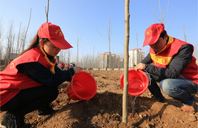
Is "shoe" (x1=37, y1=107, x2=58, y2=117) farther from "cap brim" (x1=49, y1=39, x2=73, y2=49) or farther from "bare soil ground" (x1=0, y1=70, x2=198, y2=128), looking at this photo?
"cap brim" (x1=49, y1=39, x2=73, y2=49)

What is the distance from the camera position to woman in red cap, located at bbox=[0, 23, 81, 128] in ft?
4.06

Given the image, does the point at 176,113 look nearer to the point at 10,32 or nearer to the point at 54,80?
the point at 54,80

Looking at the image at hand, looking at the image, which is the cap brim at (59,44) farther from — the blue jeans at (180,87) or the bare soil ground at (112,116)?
the blue jeans at (180,87)

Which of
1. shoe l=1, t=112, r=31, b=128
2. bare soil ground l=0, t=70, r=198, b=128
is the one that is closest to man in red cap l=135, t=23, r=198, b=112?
bare soil ground l=0, t=70, r=198, b=128

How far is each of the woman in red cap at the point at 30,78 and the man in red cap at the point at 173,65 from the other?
1162mm

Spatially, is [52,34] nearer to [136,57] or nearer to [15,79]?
[15,79]

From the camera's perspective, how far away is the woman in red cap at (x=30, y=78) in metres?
1.24

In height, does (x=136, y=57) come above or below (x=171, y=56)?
above

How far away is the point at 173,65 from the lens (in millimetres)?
1546

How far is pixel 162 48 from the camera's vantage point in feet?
5.49

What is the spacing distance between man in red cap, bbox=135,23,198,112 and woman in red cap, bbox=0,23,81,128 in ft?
3.81

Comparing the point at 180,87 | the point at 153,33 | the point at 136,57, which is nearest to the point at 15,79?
the point at 153,33

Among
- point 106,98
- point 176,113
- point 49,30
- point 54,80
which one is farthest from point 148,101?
point 49,30

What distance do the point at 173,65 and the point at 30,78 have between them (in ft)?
6.03
